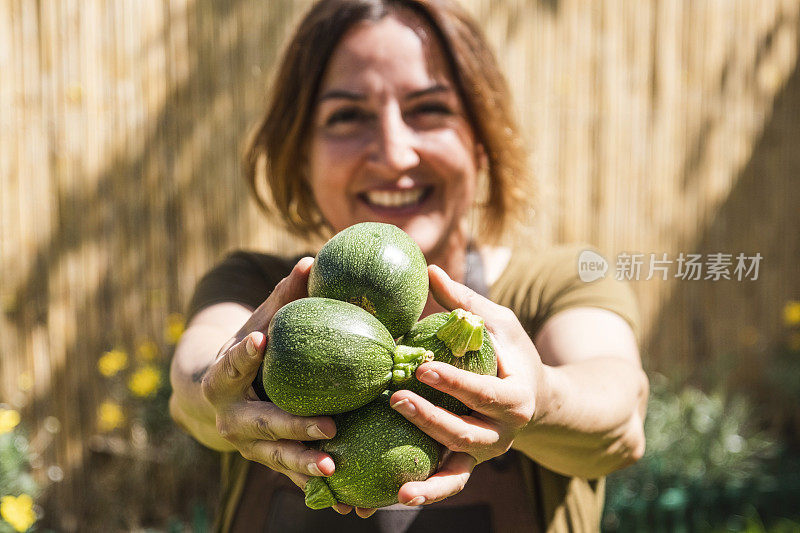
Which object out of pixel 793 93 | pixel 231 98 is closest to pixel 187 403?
pixel 231 98

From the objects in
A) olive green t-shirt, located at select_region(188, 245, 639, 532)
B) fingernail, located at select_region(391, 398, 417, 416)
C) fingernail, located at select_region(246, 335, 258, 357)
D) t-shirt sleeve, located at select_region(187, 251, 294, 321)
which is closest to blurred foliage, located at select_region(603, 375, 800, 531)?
olive green t-shirt, located at select_region(188, 245, 639, 532)

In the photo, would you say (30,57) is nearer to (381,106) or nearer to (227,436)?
(381,106)

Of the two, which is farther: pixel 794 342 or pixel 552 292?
pixel 794 342

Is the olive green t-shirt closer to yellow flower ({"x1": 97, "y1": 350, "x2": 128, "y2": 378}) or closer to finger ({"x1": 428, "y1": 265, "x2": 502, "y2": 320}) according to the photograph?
finger ({"x1": 428, "y1": 265, "x2": 502, "y2": 320})

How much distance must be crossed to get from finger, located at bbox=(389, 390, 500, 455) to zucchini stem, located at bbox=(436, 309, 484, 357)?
12cm

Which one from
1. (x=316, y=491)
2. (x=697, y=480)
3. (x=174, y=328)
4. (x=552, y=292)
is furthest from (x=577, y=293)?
(x=174, y=328)

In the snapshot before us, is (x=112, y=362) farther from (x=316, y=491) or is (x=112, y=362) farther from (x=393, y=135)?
(x=316, y=491)

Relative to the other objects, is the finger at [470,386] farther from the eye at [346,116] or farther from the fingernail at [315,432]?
the eye at [346,116]

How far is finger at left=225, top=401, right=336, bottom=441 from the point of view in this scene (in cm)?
124

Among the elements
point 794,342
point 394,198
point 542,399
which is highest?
point 394,198

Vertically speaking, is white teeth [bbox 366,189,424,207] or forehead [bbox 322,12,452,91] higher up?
forehead [bbox 322,12,452,91]

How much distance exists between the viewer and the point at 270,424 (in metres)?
1.27

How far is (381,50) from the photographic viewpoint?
2.01m

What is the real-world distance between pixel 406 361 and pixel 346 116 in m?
1.07
